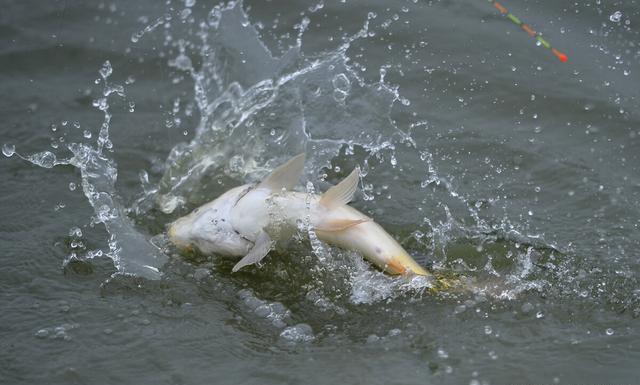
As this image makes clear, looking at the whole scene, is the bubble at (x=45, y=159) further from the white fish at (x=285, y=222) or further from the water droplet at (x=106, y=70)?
the white fish at (x=285, y=222)

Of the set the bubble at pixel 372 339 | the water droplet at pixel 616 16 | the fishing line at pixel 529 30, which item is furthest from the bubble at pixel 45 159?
the water droplet at pixel 616 16

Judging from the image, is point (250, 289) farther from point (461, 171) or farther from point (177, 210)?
point (461, 171)

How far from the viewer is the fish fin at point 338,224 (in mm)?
4312

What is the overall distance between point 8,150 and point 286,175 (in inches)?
91.2

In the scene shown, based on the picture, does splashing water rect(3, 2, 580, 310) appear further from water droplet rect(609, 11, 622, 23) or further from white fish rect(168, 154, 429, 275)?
water droplet rect(609, 11, 622, 23)

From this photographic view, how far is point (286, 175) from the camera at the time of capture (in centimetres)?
441

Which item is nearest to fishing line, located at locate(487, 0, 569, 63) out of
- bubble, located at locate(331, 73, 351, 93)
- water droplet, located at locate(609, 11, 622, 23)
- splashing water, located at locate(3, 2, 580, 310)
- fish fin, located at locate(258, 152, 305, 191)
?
water droplet, located at locate(609, 11, 622, 23)

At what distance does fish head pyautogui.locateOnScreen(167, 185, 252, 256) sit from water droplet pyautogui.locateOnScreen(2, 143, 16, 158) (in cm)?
170

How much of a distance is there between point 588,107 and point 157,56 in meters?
3.01

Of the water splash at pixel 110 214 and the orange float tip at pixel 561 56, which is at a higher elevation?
the orange float tip at pixel 561 56

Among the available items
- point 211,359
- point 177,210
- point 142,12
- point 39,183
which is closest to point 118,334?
point 211,359

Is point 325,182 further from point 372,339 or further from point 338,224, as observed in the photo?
point 372,339

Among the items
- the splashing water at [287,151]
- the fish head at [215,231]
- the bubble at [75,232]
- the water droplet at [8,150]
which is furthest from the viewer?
the water droplet at [8,150]

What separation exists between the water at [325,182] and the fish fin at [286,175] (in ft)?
1.25
